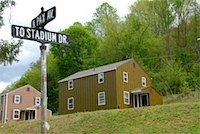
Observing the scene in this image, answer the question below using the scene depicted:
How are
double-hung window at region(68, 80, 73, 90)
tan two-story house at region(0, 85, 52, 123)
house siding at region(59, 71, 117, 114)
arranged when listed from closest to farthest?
house siding at region(59, 71, 117, 114) → double-hung window at region(68, 80, 73, 90) → tan two-story house at region(0, 85, 52, 123)

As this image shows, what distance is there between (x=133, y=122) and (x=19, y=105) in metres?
33.5

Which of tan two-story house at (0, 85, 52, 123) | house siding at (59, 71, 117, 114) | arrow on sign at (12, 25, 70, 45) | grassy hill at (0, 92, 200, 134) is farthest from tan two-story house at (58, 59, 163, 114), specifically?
arrow on sign at (12, 25, 70, 45)

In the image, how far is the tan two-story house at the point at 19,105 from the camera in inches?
1933

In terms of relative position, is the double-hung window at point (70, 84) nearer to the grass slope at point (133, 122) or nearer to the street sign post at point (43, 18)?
the grass slope at point (133, 122)

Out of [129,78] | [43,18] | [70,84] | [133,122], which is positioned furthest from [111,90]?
[43,18]

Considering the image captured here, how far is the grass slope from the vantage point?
1739 centimetres

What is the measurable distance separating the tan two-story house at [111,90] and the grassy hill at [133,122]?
1041cm

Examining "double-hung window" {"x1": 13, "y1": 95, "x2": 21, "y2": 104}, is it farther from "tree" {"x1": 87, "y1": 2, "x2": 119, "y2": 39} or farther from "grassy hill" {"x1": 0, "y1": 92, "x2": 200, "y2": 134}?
"grassy hill" {"x1": 0, "y1": 92, "x2": 200, "y2": 134}

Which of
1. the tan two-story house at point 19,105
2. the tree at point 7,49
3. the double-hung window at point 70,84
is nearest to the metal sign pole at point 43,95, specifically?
the tree at point 7,49

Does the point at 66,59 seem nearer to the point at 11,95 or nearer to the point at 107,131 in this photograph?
the point at 11,95

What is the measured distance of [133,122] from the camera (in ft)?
63.9

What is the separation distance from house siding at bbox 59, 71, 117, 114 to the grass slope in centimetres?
1020

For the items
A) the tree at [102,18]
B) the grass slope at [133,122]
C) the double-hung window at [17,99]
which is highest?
the tree at [102,18]

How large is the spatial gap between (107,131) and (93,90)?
16085mm
